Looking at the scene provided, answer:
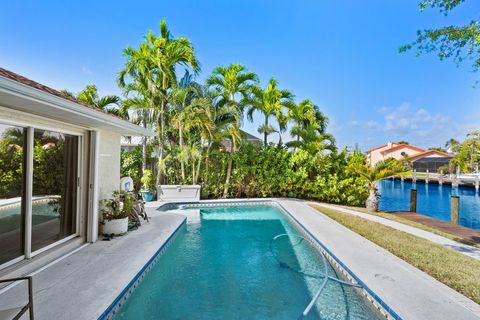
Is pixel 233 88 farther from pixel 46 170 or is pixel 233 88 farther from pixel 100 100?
pixel 46 170

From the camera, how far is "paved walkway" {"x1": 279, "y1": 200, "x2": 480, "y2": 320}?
3.37 meters

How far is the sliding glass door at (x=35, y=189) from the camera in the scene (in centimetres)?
396

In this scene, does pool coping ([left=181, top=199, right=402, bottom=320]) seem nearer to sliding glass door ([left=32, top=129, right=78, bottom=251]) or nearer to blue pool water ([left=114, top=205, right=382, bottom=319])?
blue pool water ([left=114, top=205, right=382, bottom=319])

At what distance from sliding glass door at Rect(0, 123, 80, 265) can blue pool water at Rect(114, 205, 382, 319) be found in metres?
2.17

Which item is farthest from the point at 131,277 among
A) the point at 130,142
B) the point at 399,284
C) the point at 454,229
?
the point at 130,142

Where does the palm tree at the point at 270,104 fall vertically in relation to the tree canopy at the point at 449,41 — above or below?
above

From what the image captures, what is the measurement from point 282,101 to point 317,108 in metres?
4.49

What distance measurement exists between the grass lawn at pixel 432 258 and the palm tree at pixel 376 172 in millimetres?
5076

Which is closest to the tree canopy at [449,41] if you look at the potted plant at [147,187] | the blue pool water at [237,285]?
the blue pool water at [237,285]

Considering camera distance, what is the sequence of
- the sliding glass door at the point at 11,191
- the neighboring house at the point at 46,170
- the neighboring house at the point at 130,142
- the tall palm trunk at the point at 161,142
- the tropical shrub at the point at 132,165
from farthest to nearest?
the neighboring house at the point at 130,142, the tropical shrub at the point at 132,165, the tall palm trunk at the point at 161,142, the sliding glass door at the point at 11,191, the neighboring house at the point at 46,170

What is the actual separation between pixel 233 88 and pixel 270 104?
2.37 m

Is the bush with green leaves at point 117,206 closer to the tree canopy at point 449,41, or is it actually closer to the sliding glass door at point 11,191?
the sliding glass door at point 11,191

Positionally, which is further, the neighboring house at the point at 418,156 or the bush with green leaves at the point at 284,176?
the neighboring house at the point at 418,156

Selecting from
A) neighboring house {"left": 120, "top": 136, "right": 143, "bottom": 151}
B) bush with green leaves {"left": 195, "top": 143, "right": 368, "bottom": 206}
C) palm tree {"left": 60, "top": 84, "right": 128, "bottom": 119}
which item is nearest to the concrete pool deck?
bush with green leaves {"left": 195, "top": 143, "right": 368, "bottom": 206}
